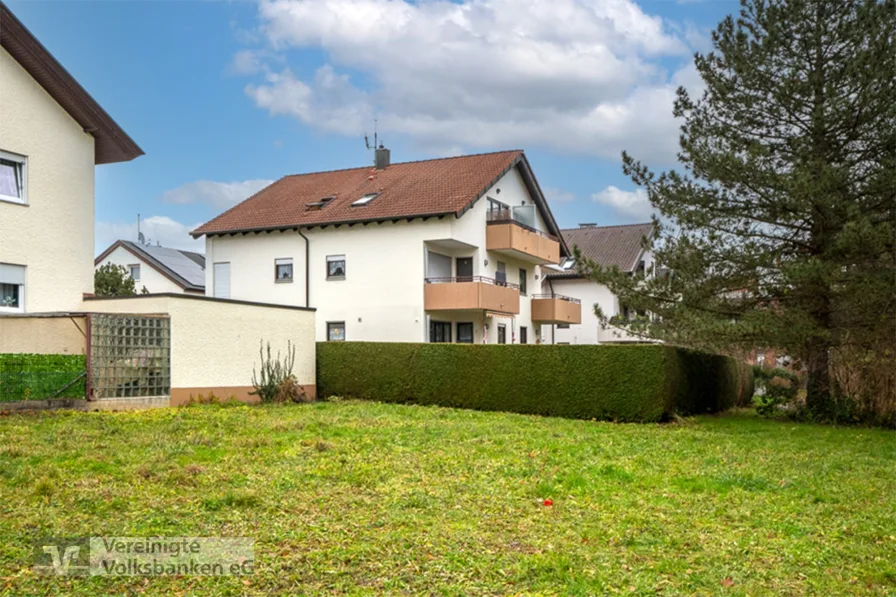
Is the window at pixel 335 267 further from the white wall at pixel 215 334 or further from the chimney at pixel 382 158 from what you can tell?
the white wall at pixel 215 334

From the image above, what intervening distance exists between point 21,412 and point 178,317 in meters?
4.72

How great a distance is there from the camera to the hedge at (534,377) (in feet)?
66.7

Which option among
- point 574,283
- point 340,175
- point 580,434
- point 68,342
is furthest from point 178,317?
point 574,283

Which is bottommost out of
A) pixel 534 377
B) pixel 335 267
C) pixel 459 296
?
pixel 534 377

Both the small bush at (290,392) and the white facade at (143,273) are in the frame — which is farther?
the white facade at (143,273)

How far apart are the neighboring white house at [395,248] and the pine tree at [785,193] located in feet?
35.9

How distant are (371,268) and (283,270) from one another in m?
4.24

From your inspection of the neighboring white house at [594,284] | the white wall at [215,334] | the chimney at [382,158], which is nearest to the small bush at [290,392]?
the white wall at [215,334]

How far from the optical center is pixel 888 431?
62.3ft

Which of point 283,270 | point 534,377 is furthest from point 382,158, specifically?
point 534,377

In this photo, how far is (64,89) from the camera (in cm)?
2094

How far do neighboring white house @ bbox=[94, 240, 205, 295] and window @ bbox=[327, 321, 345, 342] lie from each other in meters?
16.9

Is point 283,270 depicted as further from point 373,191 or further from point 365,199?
point 373,191

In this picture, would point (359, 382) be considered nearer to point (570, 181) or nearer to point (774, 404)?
point (570, 181)
